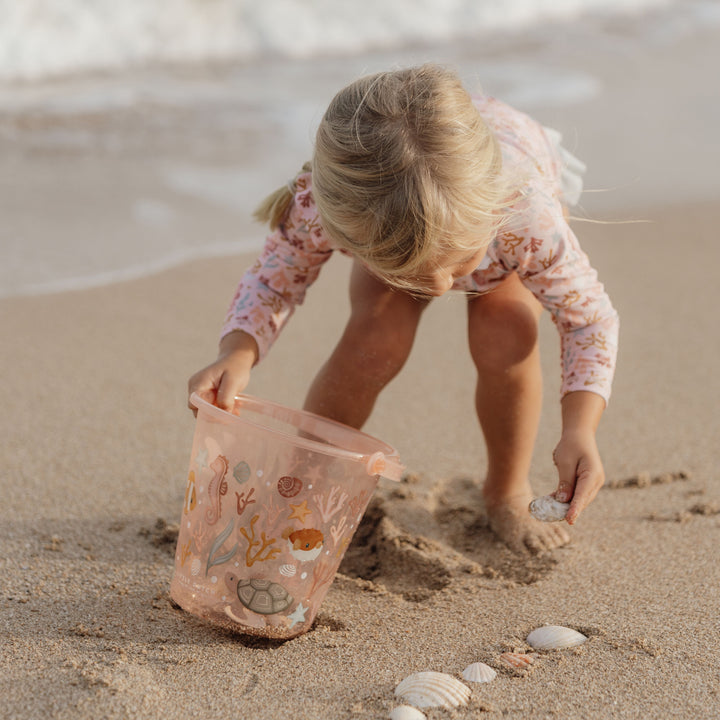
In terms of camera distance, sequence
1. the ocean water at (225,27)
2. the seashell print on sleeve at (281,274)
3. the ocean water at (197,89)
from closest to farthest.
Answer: the seashell print on sleeve at (281,274) < the ocean water at (197,89) < the ocean water at (225,27)

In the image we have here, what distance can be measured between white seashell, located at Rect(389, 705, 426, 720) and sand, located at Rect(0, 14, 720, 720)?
26mm

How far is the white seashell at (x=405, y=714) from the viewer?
5.18 feet

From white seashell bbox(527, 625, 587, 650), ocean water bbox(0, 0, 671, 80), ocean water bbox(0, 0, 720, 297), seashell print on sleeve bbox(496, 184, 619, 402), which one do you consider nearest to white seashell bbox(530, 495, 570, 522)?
white seashell bbox(527, 625, 587, 650)

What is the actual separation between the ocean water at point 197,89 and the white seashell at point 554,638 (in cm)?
114

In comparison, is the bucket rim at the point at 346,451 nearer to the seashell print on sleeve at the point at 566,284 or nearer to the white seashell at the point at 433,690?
the white seashell at the point at 433,690

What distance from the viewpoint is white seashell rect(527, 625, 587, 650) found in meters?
1.79

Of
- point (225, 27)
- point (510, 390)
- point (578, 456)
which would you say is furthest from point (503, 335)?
point (225, 27)

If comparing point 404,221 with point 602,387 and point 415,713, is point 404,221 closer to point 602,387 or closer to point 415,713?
point 602,387

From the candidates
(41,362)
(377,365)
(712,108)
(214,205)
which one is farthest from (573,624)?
(712,108)

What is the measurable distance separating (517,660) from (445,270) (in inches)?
27.3

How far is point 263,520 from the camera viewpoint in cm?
179

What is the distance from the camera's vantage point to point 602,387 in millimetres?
2053

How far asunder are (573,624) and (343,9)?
7.38m

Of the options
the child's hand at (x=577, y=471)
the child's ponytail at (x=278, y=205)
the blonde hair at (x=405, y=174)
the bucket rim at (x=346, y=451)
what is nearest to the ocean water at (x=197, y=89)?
the child's ponytail at (x=278, y=205)
